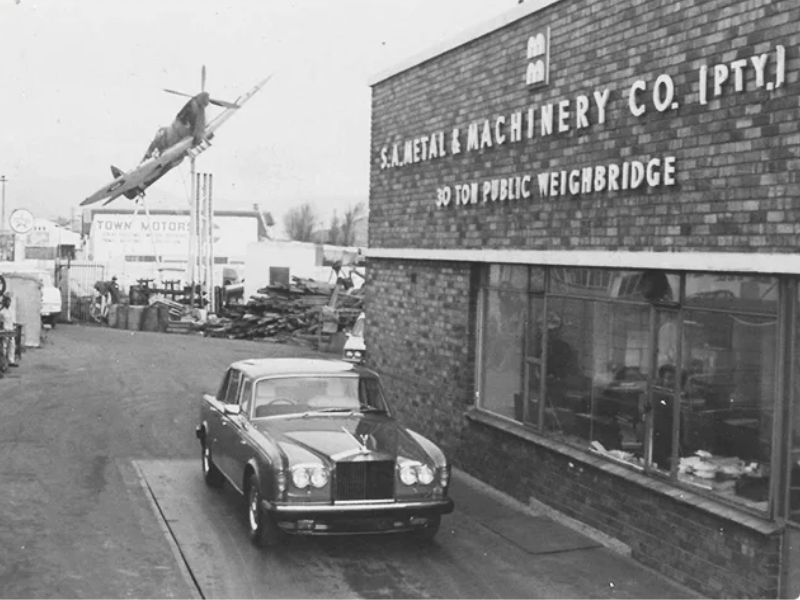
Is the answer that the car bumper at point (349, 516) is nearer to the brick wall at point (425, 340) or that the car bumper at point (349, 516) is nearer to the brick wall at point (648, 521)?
the brick wall at point (648, 521)

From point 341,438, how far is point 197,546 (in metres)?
1.54

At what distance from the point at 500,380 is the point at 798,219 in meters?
5.10

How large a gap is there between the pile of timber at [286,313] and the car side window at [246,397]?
855 inches

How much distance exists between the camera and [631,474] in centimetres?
902

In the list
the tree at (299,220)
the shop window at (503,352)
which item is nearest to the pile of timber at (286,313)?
the shop window at (503,352)

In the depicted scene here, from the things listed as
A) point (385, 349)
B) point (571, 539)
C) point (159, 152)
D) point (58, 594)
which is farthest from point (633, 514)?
point (159, 152)

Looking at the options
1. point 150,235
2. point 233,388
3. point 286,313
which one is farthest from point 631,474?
point 150,235

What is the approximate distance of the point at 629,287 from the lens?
931 cm

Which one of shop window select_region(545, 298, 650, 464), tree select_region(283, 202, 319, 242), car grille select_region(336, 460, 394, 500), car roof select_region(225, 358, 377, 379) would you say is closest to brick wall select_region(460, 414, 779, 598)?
shop window select_region(545, 298, 650, 464)

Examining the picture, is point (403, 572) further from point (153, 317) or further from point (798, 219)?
point (153, 317)

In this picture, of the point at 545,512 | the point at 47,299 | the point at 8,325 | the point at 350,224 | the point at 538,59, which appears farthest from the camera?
the point at 350,224

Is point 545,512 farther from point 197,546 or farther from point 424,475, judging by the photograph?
point 197,546

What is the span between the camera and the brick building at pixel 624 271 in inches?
296

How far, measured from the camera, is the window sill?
7516 mm
